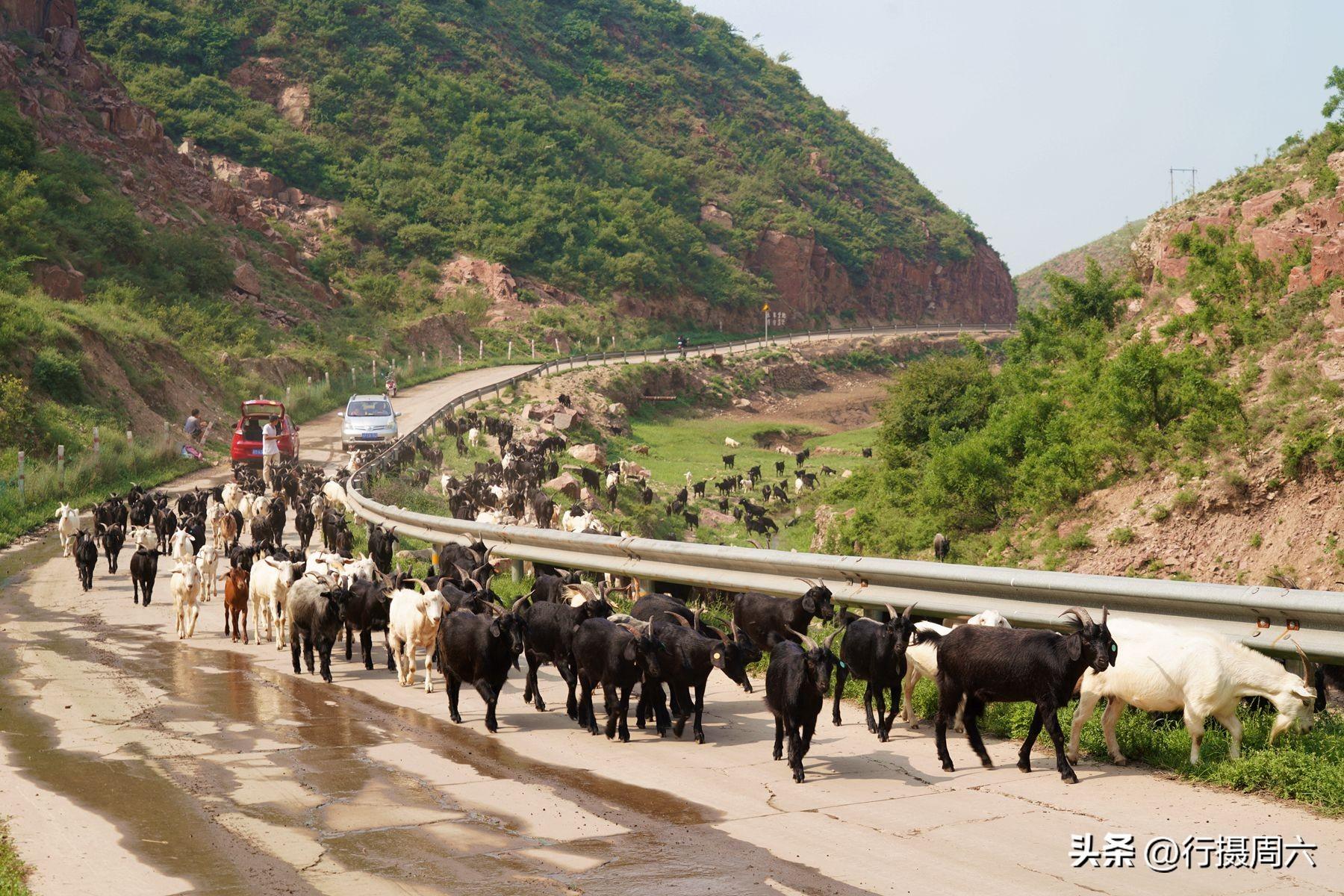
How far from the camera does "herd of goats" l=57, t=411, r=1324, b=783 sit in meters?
7.14

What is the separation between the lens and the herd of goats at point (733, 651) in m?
7.14

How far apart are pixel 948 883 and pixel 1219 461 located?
570 inches

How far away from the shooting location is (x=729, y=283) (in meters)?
86.3

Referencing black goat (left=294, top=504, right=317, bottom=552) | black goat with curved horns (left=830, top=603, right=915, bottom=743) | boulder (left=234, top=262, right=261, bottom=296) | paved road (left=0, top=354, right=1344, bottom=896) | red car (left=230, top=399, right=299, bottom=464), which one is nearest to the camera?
paved road (left=0, top=354, right=1344, bottom=896)

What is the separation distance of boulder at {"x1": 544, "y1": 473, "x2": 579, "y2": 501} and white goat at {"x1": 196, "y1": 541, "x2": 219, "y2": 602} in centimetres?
1683

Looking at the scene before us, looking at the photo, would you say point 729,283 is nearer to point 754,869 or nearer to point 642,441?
point 642,441

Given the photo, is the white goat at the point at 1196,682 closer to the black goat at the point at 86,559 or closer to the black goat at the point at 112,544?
the black goat at the point at 86,559

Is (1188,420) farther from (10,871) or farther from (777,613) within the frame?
(10,871)

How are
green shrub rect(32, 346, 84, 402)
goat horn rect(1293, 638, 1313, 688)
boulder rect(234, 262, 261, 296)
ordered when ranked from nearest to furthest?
goat horn rect(1293, 638, 1313, 688) < green shrub rect(32, 346, 84, 402) < boulder rect(234, 262, 261, 296)

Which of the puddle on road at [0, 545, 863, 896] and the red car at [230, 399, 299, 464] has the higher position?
the red car at [230, 399, 299, 464]

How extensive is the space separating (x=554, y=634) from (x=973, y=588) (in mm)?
3329

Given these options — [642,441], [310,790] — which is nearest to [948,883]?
[310,790]

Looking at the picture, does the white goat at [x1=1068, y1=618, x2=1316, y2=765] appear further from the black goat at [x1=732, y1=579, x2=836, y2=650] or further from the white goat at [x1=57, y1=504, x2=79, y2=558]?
the white goat at [x1=57, y1=504, x2=79, y2=558]

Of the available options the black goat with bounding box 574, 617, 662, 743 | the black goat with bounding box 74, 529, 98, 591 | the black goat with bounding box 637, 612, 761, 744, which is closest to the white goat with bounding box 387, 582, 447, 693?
the black goat with bounding box 574, 617, 662, 743
